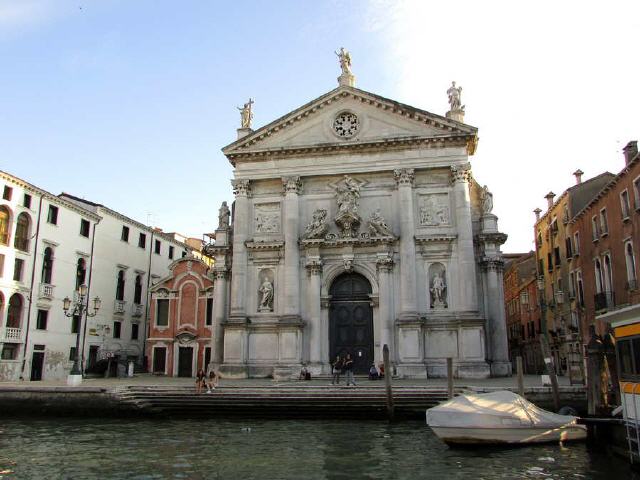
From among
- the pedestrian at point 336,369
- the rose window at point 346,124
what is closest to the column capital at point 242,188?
the rose window at point 346,124

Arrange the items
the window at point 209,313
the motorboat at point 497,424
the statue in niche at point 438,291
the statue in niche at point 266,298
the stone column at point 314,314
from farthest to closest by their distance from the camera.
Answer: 1. the window at point 209,313
2. the statue in niche at point 266,298
3. the stone column at point 314,314
4. the statue in niche at point 438,291
5. the motorboat at point 497,424

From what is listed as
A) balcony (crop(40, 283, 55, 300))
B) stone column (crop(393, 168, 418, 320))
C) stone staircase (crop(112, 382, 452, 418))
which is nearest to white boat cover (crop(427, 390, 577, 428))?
stone staircase (crop(112, 382, 452, 418))

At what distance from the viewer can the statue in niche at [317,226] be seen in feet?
95.8

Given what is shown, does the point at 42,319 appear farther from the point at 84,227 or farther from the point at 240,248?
the point at 240,248

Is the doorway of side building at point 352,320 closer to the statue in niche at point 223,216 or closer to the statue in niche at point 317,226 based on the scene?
the statue in niche at point 317,226

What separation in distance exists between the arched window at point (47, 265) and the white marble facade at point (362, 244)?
10044mm

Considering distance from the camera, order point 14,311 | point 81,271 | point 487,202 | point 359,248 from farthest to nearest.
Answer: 1. point 81,271
2. point 14,311
3. point 487,202
4. point 359,248

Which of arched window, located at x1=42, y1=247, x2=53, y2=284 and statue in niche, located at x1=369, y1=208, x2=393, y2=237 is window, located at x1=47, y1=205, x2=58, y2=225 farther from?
statue in niche, located at x1=369, y1=208, x2=393, y2=237

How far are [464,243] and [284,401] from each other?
12198 mm

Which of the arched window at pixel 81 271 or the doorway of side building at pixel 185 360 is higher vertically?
the arched window at pixel 81 271

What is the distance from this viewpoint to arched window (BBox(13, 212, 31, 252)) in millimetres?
31578

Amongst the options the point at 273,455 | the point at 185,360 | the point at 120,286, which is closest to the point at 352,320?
the point at 185,360

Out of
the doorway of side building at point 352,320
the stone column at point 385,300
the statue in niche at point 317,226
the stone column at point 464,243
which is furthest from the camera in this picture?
the statue in niche at point 317,226

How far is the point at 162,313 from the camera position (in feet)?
118
